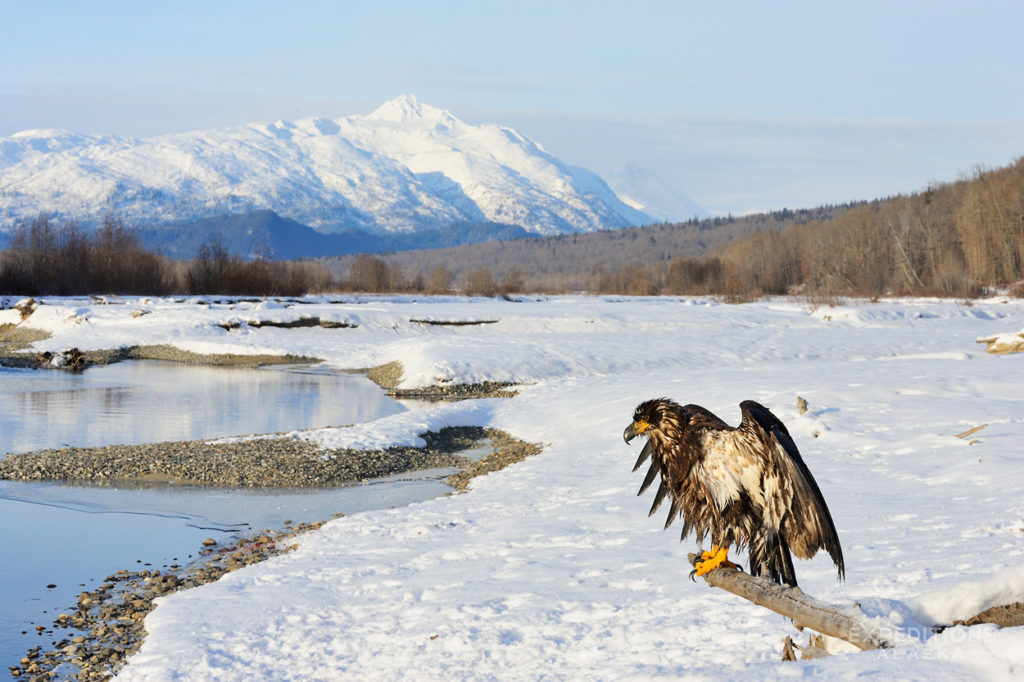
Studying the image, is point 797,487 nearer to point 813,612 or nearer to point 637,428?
point 813,612

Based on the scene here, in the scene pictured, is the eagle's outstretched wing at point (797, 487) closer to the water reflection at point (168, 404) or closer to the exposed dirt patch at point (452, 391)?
the water reflection at point (168, 404)

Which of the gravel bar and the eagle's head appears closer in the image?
the eagle's head

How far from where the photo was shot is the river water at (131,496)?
452 inches

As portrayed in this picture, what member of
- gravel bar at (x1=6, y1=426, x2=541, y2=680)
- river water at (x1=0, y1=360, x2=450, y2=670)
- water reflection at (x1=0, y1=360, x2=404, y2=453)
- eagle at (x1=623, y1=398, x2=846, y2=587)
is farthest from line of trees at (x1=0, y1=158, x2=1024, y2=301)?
eagle at (x1=623, y1=398, x2=846, y2=587)

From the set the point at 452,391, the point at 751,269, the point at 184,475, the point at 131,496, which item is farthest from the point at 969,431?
the point at 751,269

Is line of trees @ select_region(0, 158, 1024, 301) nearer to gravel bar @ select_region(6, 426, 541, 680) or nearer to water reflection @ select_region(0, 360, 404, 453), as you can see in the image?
water reflection @ select_region(0, 360, 404, 453)

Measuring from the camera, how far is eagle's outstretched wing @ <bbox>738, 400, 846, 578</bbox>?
461 centimetres

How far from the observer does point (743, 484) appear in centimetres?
486

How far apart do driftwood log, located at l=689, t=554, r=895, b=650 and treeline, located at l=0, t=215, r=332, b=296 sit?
270 ft

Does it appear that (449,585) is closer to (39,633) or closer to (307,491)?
(39,633)

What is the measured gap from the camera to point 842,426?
16516 millimetres

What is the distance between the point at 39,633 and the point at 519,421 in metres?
16.2

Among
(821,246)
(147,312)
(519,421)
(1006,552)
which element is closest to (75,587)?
(1006,552)

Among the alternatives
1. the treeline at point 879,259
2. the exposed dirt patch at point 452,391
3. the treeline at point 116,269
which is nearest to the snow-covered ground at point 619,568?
the exposed dirt patch at point 452,391
